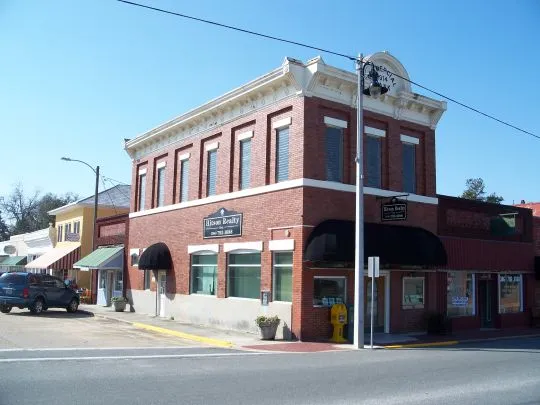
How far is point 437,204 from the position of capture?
22.9 m

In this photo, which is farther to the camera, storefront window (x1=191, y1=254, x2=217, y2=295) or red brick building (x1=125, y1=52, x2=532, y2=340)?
storefront window (x1=191, y1=254, x2=217, y2=295)

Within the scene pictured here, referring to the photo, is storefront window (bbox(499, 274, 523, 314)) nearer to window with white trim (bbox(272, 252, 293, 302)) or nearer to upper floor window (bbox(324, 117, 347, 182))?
upper floor window (bbox(324, 117, 347, 182))

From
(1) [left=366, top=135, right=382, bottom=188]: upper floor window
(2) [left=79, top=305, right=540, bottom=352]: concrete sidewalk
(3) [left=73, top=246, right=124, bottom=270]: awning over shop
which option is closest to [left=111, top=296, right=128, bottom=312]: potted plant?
(3) [left=73, top=246, right=124, bottom=270]: awning over shop

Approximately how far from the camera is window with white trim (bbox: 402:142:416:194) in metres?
22.4

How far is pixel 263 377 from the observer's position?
10844 millimetres

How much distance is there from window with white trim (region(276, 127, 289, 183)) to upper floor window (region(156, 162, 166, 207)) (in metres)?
9.42

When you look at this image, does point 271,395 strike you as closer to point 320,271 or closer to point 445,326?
point 320,271

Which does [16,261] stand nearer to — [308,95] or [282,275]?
[282,275]

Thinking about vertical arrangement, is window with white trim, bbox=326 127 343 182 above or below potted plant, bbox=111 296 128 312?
above

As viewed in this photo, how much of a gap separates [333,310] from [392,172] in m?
6.26

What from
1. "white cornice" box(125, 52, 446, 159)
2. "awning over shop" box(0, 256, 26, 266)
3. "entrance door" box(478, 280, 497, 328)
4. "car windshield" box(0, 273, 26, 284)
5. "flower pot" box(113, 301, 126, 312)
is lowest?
"flower pot" box(113, 301, 126, 312)

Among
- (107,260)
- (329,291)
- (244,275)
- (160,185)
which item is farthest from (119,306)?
(329,291)

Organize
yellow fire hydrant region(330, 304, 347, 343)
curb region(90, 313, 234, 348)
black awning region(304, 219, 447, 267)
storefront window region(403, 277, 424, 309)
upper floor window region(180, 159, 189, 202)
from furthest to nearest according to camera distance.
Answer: upper floor window region(180, 159, 189, 202) → storefront window region(403, 277, 424, 309) → yellow fire hydrant region(330, 304, 347, 343) → black awning region(304, 219, 447, 267) → curb region(90, 313, 234, 348)

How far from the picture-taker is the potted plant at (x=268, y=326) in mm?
18438
